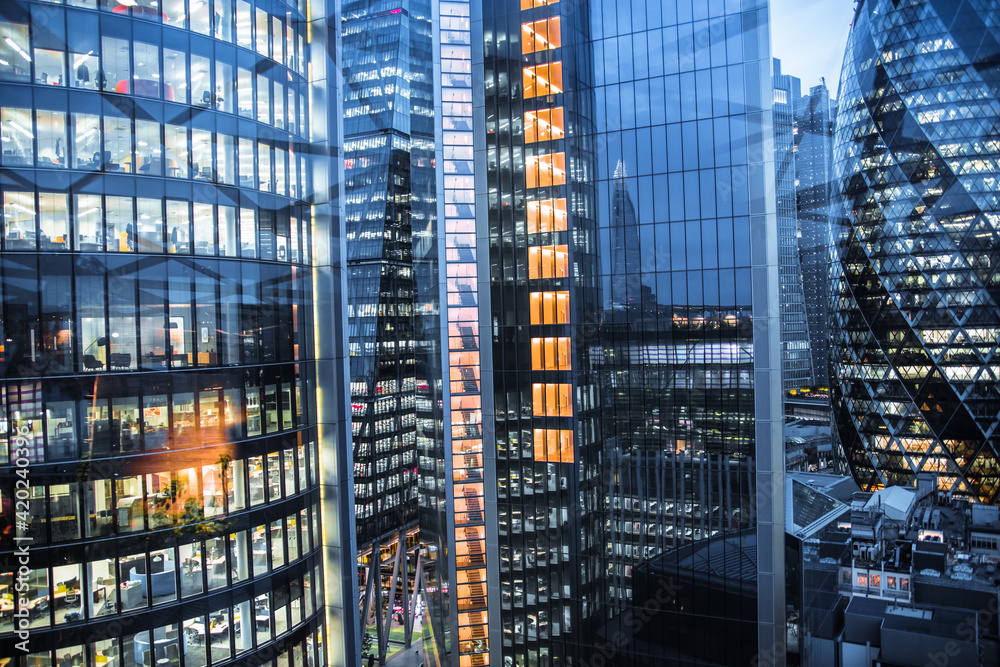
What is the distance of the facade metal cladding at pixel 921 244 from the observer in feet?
136

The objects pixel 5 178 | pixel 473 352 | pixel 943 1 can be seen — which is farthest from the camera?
pixel 943 1

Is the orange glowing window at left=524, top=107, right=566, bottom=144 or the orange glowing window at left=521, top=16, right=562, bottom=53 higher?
the orange glowing window at left=521, top=16, right=562, bottom=53

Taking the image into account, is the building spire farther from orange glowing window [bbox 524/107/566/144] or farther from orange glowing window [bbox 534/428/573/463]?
orange glowing window [bbox 534/428/573/463]

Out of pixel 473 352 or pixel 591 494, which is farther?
pixel 473 352

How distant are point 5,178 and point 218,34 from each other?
14.0ft

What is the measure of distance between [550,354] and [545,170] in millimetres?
5733

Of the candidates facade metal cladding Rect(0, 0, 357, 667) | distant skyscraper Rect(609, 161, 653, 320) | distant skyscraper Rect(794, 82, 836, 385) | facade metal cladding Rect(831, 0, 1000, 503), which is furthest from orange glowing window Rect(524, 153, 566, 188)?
facade metal cladding Rect(831, 0, 1000, 503)

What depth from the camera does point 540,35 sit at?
17984mm

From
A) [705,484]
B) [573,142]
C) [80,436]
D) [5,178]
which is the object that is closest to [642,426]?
[705,484]

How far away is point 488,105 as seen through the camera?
18828 mm

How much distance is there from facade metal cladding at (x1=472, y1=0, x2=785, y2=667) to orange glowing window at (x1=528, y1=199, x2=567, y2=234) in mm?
47

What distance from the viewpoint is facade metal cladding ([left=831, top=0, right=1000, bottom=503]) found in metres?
41.3

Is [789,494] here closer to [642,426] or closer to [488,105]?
[642,426]

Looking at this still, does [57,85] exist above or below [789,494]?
Result: above
